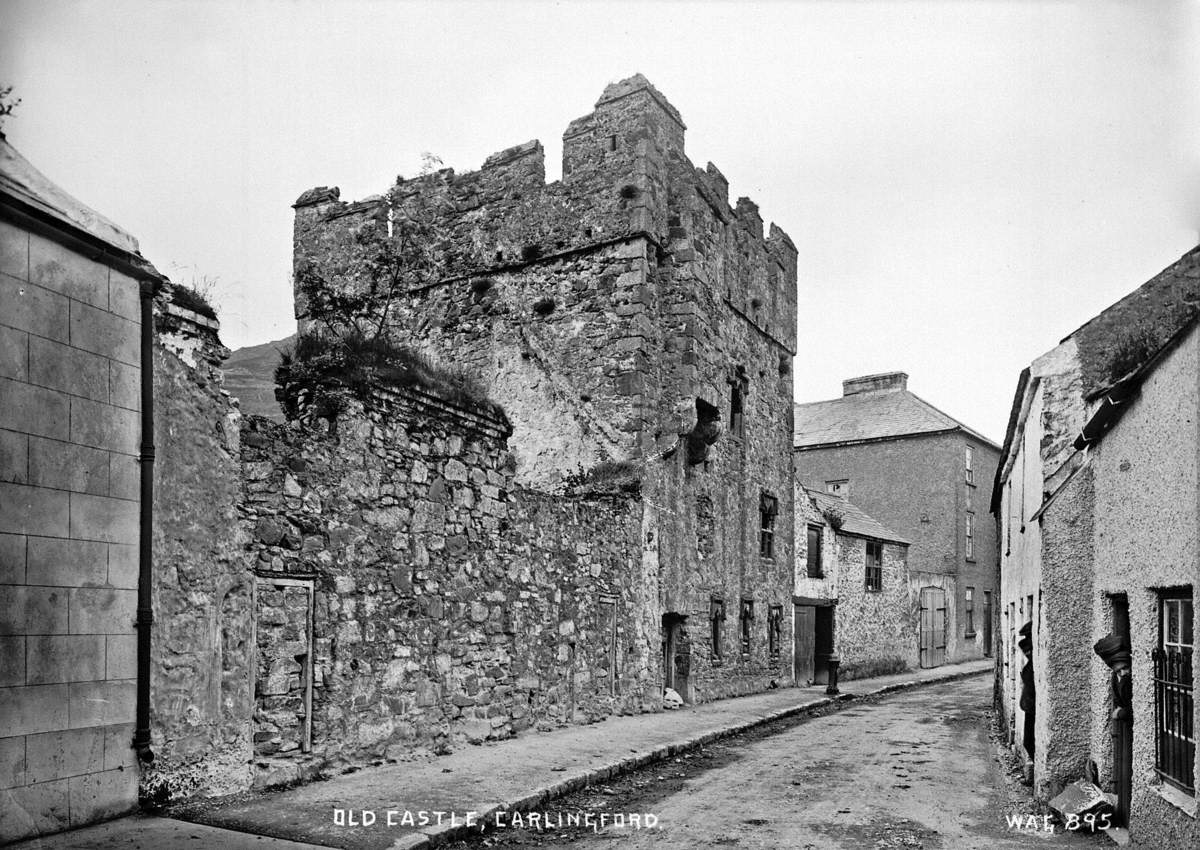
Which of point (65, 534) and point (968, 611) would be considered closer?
point (65, 534)

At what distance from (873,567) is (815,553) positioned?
3.97 m

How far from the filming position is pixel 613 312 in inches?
585

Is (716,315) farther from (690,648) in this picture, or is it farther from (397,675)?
(397,675)

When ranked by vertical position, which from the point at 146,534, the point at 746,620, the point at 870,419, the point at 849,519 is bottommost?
the point at 746,620

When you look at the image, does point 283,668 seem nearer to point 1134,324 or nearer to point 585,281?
point 1134,324

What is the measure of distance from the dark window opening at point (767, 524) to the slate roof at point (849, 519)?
2.75 metres

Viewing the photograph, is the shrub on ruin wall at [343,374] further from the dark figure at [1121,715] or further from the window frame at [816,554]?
the window frame at [816,554]

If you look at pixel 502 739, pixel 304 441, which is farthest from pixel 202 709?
pixel 502 739

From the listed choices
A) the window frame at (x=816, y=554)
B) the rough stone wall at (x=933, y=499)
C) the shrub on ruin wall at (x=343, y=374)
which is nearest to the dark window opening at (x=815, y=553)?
the window frame at (x=816, y=554)

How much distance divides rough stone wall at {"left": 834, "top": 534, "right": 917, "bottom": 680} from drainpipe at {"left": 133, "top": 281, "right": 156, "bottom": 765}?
738 inches

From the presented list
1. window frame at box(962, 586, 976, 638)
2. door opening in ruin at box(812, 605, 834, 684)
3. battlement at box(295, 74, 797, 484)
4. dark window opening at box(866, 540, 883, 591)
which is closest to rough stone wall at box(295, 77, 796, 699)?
battlement at box(295, 74, 797, 484)

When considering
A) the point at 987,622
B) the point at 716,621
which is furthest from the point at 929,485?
the point at 716,621

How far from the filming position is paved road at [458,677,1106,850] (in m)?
7.07

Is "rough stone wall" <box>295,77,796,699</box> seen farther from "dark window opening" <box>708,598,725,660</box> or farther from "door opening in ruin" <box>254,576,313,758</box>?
"door opening in ruin" <box>254,576,313,758</box>
